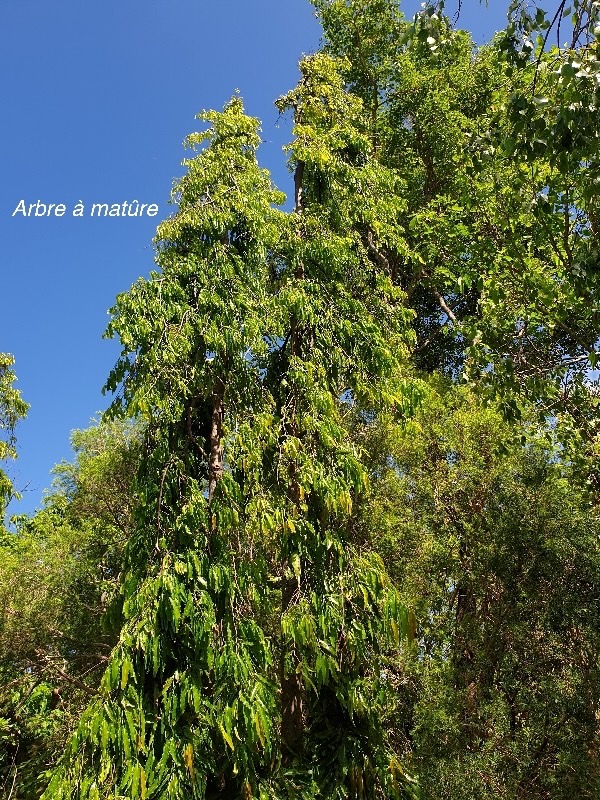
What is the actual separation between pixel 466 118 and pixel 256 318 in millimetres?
7599

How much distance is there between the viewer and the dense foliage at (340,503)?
4.18 m

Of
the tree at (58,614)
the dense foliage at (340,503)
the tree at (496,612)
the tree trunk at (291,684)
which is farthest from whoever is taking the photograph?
the tree at (58,614)

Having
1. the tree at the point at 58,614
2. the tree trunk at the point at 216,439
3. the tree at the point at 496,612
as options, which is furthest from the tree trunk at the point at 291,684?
the tree at the point at 58,614

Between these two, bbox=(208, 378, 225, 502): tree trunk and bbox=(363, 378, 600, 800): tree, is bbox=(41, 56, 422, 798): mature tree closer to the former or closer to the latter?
bbox=(208, 378, 225, 502): tree trunk

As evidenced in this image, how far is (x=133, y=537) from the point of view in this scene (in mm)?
4941

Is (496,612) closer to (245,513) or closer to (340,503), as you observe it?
(340,503)

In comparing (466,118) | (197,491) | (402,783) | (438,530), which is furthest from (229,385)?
(466,118)

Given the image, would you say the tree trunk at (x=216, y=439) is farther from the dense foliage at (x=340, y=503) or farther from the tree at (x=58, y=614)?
the tree at (x=58, y=614)

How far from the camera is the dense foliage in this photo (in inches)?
165

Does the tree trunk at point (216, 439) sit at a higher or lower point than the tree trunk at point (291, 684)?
higher

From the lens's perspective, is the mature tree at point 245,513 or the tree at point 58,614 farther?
the tree at point 58,614

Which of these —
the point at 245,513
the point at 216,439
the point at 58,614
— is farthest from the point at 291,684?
the point at 58,614

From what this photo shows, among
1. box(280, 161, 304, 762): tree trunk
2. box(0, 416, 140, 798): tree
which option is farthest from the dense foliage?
box(0, 416, 140, 798): tree

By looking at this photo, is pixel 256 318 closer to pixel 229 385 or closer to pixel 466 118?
pixel 229 385
